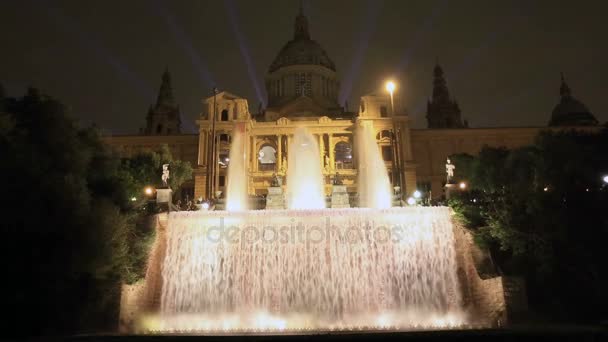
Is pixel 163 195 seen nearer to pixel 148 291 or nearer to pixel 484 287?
pixel 148 291

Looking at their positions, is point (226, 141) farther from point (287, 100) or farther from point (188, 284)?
point (188, 284)

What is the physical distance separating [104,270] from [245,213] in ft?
20.3

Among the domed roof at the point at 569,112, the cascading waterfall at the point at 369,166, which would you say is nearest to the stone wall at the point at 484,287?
the cascading waterfall at the point at 369,166

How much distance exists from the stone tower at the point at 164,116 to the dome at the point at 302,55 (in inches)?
546

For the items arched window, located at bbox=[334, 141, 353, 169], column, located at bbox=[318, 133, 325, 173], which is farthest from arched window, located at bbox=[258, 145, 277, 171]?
arched window, located at bbox=[334, 141, 353, 169]

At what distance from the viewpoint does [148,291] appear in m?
21.6

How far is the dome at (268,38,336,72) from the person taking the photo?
71625 millimetres

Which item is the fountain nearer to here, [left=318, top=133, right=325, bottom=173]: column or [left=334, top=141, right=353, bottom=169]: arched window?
[left=318, top=133, right=325, bottom=173]: column

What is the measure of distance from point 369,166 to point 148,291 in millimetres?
30419

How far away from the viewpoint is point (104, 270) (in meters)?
19.6

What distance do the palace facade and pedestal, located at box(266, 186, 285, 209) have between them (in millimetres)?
9121

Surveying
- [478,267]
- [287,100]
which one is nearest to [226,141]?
[287,100]

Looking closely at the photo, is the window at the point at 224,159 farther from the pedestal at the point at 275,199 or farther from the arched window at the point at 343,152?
the pedestal at the point at 275,199

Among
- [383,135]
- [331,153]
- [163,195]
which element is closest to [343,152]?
[383,135]
